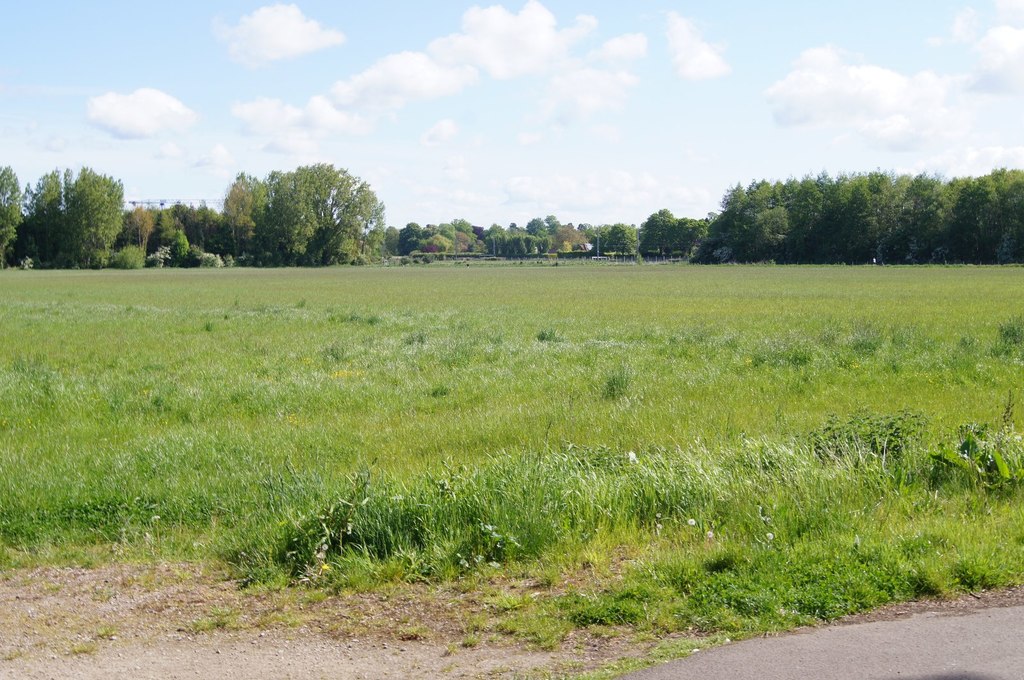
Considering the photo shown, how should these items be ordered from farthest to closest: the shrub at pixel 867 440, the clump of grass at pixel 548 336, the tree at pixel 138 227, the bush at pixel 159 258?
the tree at pixel 138 227
the bush at pixel 159 258
the clump of grass at pixel 548 336
the shrub at pixel 867 440

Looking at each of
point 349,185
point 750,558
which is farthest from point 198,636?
point 349,185

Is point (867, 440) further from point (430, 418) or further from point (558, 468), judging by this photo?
point (430, 418)

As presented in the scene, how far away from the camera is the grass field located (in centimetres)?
657

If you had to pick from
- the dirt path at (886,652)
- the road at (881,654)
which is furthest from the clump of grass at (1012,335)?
the road at (881,654)

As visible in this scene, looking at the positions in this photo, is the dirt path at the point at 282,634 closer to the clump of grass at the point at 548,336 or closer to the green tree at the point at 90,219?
the clump of grass at the point at 548,336

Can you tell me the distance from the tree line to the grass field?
114 meters

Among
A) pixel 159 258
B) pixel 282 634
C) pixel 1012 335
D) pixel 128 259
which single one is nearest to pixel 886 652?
pixel 282 634

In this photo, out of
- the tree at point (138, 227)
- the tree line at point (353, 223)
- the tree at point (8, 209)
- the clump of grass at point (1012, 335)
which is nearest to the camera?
the clump of grass at point (1012, 335)

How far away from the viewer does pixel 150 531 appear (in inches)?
341

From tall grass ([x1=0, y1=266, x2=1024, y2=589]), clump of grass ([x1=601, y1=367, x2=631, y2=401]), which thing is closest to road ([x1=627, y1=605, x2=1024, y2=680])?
tall grass ([x1=0, y1=266, x2=1024, y2=589])

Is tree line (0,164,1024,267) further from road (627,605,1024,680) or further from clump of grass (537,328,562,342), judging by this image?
road (627,605,1024,680)

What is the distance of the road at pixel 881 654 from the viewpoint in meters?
4.74

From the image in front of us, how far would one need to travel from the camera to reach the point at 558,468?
30.6 ft

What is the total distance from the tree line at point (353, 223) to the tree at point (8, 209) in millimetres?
204
